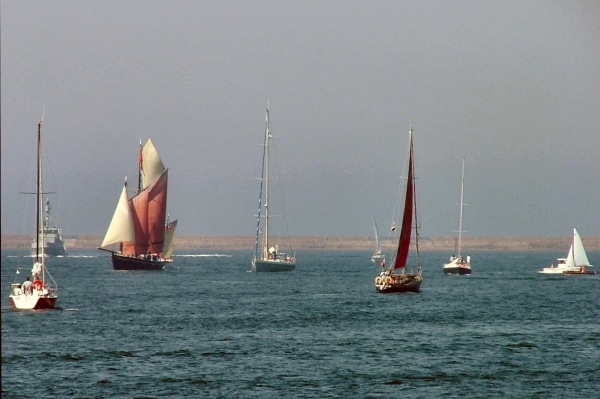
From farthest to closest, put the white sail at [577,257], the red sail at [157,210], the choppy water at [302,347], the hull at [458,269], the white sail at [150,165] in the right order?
the white sail at [577,257], the white sail at [150,165], the hull at [458,269], the red sail at [157,210], the choppy water at [302,347]

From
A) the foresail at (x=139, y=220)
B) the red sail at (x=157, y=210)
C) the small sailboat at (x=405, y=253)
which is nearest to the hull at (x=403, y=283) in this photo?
the small sailboat at (x=405, y=253)

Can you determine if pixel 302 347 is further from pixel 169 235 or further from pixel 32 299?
pixel 169 235

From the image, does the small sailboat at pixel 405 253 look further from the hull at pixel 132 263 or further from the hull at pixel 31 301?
the hull at pixel 132 263

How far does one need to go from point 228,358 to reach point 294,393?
8823 millimetres

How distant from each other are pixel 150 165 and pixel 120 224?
12623 mm

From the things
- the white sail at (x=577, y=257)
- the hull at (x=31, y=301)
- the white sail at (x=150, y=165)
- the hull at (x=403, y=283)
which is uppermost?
the white sail at (x=150, y=165)

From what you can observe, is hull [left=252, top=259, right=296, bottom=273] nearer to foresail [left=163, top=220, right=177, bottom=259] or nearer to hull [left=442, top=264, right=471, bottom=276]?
foresail [left=163, top=220, right=177, bottom=259]

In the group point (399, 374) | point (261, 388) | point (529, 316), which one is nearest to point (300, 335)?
point (399, 374)

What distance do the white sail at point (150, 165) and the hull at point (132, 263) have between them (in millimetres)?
10769

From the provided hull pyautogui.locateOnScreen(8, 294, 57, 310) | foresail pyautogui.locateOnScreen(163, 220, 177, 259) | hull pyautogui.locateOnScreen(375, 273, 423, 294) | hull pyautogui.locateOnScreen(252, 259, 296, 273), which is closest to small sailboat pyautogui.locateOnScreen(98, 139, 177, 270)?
foresail pyautogui.locateOnScreen(163, 220, 177, 259)

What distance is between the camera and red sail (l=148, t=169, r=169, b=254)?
380ft

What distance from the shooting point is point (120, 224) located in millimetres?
111188

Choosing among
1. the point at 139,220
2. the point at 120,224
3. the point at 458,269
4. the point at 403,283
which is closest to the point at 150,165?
the point at 139,220

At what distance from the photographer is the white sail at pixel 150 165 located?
119250 millimetres
